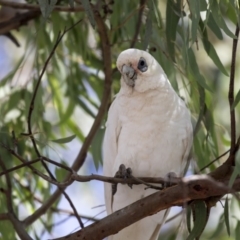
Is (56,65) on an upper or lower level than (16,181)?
upper

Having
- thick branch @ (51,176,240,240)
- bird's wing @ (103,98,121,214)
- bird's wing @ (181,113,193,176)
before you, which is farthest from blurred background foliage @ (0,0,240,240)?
thick branch @ (51,176,240,240)

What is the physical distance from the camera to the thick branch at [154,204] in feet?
5.40

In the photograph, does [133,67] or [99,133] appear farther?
[99,133]

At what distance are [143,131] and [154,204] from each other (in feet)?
1.45

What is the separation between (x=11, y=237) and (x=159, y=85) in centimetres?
74

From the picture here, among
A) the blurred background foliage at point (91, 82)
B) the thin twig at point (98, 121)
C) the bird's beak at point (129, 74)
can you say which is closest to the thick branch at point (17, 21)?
the blurred background foliage at point (91, 82)

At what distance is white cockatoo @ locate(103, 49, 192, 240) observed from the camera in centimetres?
212

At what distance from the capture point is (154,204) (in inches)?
67.1

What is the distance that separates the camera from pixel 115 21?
2.51 meters

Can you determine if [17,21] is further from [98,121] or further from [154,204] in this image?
[154,204]

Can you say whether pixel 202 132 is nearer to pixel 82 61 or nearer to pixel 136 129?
pixel 136 129

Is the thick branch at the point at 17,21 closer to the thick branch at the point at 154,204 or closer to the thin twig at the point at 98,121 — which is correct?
the thin twig at the point at 98,121

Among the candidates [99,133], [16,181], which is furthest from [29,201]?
[99,133]

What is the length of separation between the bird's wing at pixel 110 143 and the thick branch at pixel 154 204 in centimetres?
45
